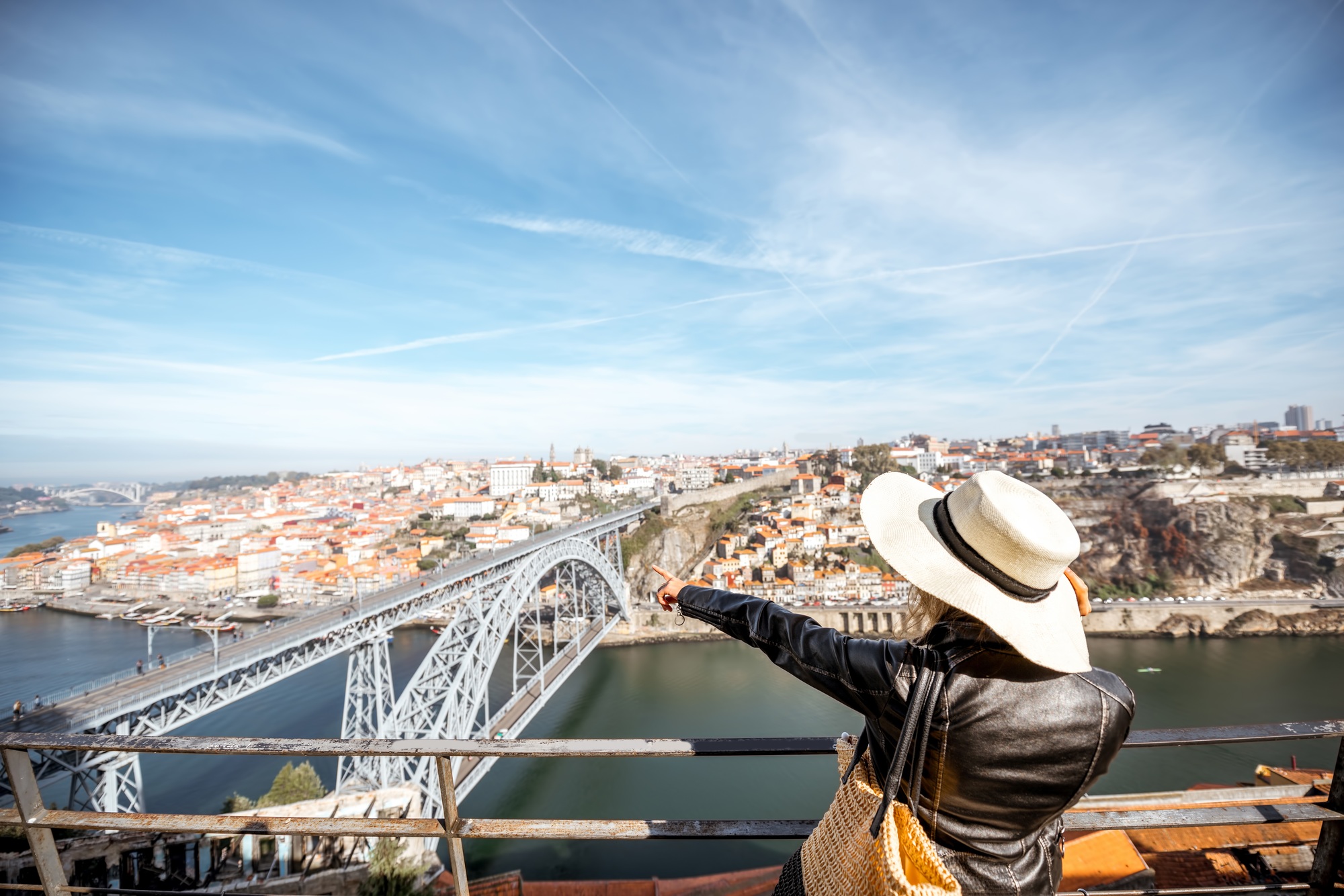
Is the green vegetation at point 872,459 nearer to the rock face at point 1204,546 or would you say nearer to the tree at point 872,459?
the tree at point 872,459

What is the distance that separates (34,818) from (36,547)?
29134mm

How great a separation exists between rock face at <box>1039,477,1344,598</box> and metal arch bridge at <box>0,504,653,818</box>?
2460cm

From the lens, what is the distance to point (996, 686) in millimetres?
601

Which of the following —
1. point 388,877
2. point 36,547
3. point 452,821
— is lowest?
point 36,547

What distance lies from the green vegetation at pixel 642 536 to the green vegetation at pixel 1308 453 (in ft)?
110

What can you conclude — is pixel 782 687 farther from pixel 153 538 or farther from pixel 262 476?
pixel 262 476

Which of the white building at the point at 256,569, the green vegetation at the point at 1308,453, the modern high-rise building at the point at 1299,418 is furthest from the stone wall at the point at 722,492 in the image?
the modern high-rise building at the point at 1299,418

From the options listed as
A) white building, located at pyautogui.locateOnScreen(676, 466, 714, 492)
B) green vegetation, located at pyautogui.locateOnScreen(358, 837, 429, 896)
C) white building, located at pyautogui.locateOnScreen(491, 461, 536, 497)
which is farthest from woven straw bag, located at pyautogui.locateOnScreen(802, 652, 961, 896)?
white building, located at pyautogui.locateOnScreen(491, 461, 536, 497)

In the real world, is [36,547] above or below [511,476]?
below

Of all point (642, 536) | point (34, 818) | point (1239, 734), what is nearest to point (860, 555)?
point (642, 536)

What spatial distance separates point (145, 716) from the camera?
800 cm

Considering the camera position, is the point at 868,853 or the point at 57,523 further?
the point at 57,523

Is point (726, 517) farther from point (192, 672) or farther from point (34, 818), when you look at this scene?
point (34, 818)

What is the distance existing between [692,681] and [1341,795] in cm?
1800
